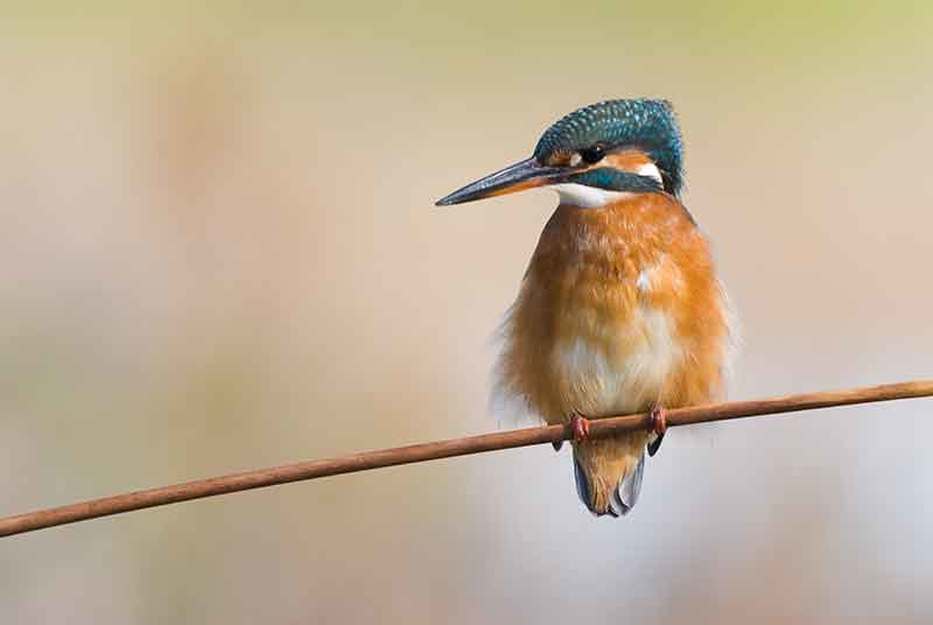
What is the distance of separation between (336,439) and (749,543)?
581 mm

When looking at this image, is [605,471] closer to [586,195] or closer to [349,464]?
[586,195]

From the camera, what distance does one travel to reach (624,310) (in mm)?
1396

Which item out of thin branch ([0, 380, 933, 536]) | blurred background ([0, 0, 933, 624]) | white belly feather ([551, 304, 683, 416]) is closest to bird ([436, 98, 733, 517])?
white belly feather ([551, 304, 683, 416])

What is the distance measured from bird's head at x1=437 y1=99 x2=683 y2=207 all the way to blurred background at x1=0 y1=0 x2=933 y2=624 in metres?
0.35

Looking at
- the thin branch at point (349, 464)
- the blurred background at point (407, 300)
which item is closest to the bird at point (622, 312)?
the blurred background at point (407, 300)

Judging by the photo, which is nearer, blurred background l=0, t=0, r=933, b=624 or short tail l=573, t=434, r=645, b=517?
short tail l=573, t=434, r=645, b=517

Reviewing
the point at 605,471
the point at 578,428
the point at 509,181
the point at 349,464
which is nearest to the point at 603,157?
the point at 509,181

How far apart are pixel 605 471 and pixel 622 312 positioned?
0.19 m

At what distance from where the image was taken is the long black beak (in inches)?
42.6

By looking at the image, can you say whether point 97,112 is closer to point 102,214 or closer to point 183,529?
point 102,214

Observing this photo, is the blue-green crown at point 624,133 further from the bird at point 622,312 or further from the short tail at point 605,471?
the short tail at point 605,471

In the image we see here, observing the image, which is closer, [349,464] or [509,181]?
[349,464]

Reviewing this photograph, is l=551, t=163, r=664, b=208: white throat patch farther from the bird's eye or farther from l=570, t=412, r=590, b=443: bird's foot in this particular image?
l=570, t=412, r=590, b=443: bird's foot

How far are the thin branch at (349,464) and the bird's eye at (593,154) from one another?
34cm
